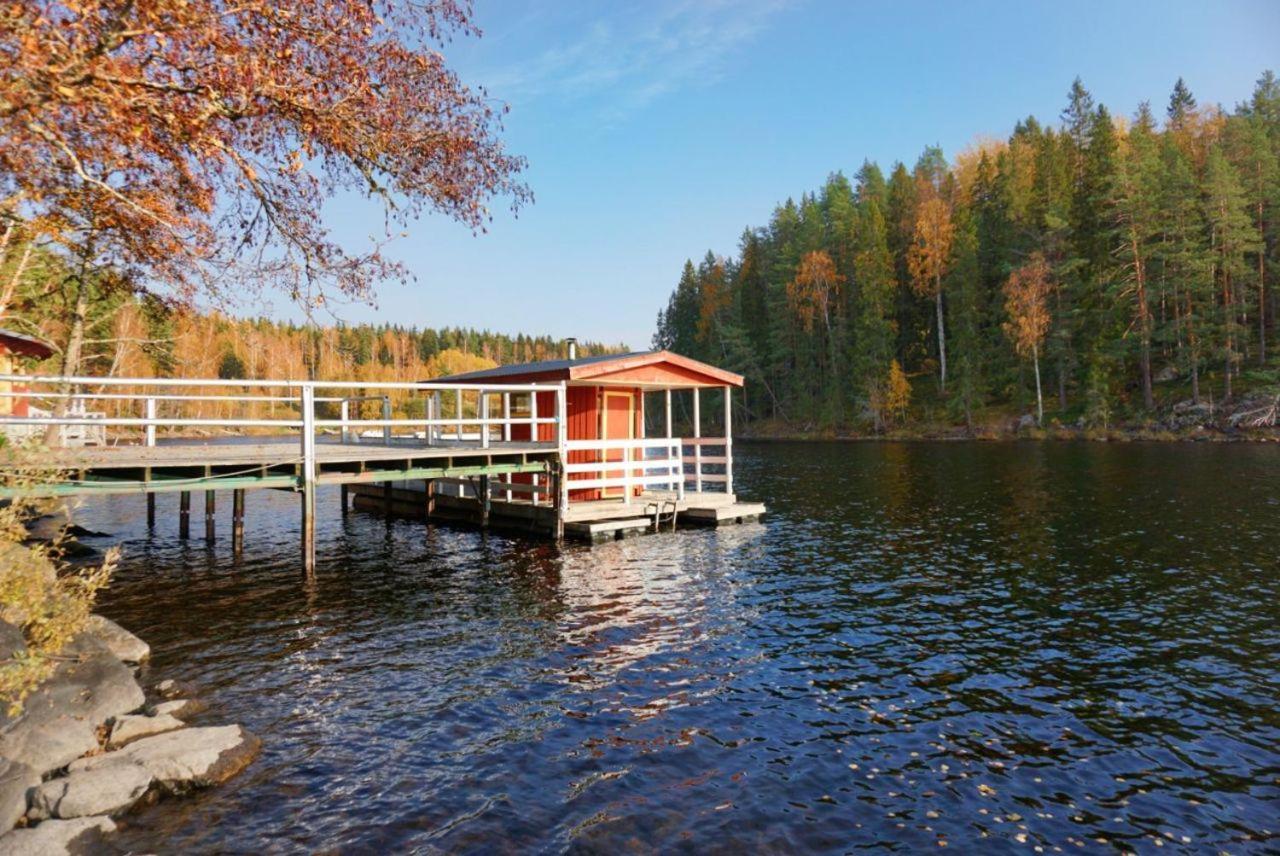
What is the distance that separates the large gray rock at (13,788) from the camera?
538 cm

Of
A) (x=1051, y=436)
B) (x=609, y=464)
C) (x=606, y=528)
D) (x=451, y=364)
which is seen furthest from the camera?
(x=451, y=364)

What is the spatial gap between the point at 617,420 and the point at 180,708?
14046 millimetres

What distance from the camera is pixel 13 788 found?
562cm

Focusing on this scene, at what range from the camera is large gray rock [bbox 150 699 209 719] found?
7.64 metres

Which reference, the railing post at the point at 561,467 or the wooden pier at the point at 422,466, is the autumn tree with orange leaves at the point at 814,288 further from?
the railing post at the point at 561,467

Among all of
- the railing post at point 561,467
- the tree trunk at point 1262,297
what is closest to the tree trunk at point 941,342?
the tree trunk at point 1262,297

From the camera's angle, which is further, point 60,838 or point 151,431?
point 151,431

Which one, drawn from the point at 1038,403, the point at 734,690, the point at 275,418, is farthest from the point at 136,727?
the point at 1038,403

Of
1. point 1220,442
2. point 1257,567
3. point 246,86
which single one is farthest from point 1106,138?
point 246,86

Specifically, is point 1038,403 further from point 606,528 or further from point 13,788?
point 13,788

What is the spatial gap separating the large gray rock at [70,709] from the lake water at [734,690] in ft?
3.10

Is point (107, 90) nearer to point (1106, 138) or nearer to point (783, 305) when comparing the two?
point (1106, 138)

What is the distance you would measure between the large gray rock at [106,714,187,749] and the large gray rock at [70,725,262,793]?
0.14 meters

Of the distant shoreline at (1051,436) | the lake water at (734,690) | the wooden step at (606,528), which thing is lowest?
the lake water at (734,690)
